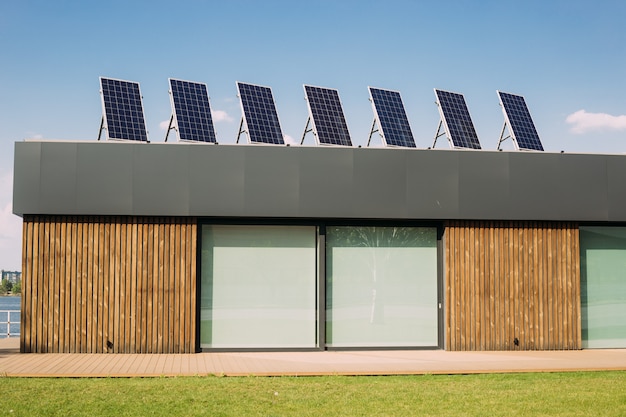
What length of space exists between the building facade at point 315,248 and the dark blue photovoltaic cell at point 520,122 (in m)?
1.18

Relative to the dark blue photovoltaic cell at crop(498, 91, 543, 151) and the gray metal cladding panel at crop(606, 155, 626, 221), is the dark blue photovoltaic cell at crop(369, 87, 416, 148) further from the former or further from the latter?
the gray metal cladding panel at crop(606, 155, 626, 221)

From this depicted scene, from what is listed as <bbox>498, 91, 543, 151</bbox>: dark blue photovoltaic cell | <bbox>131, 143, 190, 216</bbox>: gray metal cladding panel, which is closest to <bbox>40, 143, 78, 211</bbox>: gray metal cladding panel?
<bbox>131, 143, 190, 216</bbox>: gray metal cladding panel

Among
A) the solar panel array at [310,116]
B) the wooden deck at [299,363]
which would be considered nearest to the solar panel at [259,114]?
the solar panel array at [310,116]

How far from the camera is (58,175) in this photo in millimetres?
13922

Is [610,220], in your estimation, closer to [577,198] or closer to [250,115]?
[577,198]

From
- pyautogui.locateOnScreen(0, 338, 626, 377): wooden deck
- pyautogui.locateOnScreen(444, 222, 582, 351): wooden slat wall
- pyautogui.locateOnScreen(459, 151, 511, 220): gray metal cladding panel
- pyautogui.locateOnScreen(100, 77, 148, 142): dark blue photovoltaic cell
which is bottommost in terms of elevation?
pyautogui.locateOnScreen(0, 338, 626, 377): wooden deck

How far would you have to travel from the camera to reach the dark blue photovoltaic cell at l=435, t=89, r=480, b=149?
52.3 feet

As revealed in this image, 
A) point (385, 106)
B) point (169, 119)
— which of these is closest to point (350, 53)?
point (385, 106)

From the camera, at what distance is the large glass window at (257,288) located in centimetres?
1426

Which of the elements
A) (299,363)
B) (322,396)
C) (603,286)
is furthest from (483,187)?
(322,396)

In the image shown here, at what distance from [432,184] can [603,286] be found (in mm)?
4654

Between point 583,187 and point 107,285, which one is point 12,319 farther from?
point 583,187

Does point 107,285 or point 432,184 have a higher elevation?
point 432,184

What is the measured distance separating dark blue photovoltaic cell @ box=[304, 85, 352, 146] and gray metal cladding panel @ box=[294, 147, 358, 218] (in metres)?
0.72
